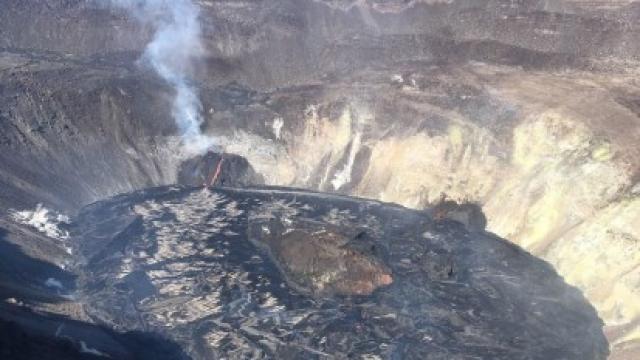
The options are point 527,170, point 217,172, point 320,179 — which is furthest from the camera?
point 320,179

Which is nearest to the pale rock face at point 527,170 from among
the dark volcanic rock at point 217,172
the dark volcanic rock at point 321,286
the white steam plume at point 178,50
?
the dark volcanic rock at point 217,172

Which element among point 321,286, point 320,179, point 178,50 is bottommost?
point 321,286

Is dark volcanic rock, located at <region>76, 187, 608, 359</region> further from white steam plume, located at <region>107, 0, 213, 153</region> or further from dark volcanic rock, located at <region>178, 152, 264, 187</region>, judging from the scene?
white steam plume, located at <region>107, 0, 213, 153</region>

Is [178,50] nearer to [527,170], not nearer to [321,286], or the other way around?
[321,286]

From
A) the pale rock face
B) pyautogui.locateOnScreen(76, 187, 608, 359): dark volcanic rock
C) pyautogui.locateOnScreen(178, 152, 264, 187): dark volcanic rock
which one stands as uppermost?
the pale rock face

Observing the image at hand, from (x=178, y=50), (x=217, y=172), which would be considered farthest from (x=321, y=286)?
(x=178, y=50)

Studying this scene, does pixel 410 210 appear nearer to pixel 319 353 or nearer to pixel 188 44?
pixel 319 353

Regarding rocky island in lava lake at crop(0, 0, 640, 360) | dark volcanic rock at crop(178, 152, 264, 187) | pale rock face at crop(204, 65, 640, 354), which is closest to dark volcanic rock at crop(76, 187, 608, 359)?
rocky island in lava lake at crop(0, 0, 640, 360)
